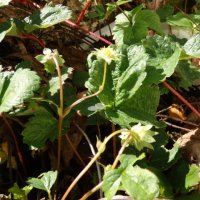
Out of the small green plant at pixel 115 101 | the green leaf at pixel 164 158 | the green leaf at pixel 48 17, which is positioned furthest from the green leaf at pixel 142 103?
the green leaf at pixel 48 17

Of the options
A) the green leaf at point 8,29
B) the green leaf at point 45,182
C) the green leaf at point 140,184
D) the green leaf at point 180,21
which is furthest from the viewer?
the green leaf at point 180,21

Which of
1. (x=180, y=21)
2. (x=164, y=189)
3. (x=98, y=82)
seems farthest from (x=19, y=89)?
(x=180, y=21)

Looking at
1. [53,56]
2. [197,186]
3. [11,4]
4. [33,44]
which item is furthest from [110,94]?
[11,4]

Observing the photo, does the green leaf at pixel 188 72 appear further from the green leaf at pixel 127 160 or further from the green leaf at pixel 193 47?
the green leaf at pixel 127 160

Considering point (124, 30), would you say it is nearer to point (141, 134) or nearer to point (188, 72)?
point (188, 72)

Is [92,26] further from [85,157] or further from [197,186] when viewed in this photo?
[197,186]

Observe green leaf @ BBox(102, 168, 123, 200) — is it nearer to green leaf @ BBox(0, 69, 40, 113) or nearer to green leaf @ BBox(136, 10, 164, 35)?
green leaf @ BBox(0, 69, 40, 113)
